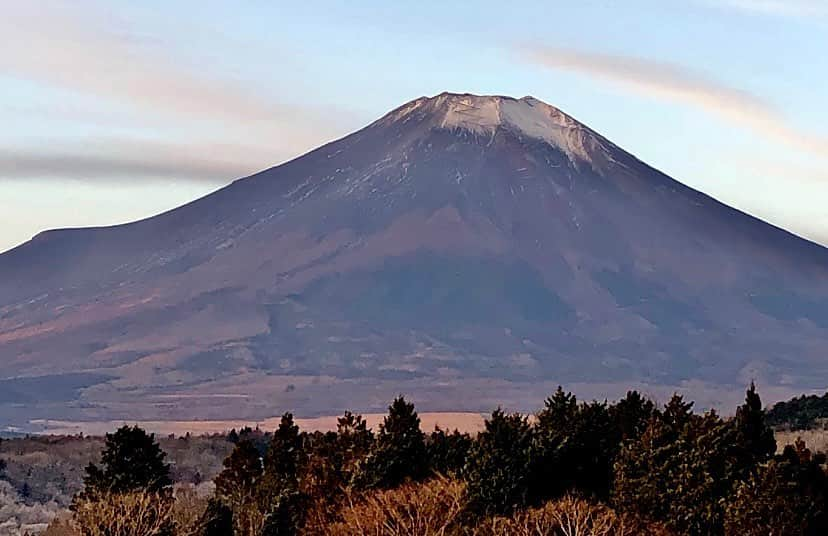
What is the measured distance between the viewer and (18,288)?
190 meters

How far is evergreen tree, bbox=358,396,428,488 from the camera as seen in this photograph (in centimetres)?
3041

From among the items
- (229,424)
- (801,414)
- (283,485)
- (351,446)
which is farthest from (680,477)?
(229,424)

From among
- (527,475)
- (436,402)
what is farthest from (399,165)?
(527,475)

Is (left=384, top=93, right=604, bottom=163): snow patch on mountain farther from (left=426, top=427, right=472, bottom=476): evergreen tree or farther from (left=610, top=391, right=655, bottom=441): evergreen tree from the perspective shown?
(left=426, top=427, right=472, bottom=476): evergreen tree

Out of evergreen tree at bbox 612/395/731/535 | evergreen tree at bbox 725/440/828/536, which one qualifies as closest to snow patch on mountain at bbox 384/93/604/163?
evergreen tree at bbox 612/395/731/535

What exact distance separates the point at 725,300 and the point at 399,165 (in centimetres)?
3665

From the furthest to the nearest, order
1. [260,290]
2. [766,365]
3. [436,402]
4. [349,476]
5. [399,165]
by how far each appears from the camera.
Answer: [399,165]
[260,290]
[766,365]
[436,402]
[349,476]

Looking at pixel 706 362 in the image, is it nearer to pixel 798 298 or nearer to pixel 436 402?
pixel 798 298

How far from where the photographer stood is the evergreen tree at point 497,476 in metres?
27.3

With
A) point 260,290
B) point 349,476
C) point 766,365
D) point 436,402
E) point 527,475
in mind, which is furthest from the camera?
point 260,290

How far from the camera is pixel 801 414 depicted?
195ft

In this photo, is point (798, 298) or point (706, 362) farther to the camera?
point (798, 298)

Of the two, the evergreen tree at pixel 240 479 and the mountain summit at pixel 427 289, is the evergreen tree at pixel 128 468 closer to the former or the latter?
the evergreen tree at pixel 240 479

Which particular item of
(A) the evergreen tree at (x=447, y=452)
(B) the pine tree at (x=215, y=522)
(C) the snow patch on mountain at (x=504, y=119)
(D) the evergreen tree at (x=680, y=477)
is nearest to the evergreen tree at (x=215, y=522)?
(B) the pine tree at (x=215, y=522)
